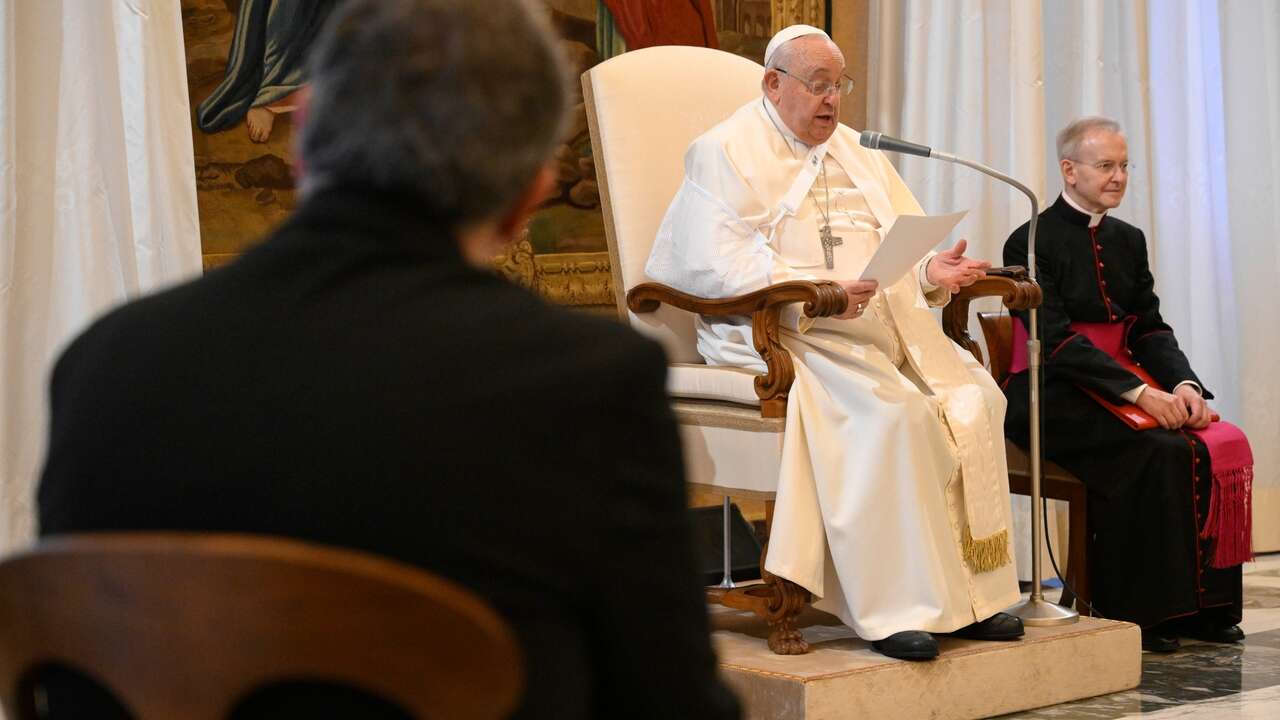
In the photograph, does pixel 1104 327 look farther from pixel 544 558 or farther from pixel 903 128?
pixel 544 558

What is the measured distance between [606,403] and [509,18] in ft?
0.99

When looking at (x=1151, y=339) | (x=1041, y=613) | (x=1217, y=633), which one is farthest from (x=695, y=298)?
(x=1217, y=633)

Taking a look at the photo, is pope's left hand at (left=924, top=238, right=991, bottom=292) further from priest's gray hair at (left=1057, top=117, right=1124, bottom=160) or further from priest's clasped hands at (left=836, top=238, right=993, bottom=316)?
priest's gray hair at (left=1057, top=117, right=1124, bottom=160)

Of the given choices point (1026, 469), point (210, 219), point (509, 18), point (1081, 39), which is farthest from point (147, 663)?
point (1081, 39)

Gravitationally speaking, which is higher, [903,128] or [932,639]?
[903,128]

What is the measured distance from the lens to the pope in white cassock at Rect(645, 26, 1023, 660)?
3.83 metres

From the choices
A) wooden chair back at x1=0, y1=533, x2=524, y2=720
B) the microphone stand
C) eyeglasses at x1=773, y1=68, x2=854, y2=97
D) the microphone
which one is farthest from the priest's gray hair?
wooden chair back at x1=0, y1=533, x2=524, y2=720

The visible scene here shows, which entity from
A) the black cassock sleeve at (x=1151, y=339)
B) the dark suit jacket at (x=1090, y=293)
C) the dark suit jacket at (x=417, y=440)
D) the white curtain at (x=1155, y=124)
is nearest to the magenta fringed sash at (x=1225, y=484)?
the dark suit jacket at (x=1090, y=293)

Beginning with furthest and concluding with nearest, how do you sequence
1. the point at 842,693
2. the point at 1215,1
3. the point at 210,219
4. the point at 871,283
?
1. the point at 1215,1
2. the point at 210,219
3. the point at 871,283
4. the point at 842,693

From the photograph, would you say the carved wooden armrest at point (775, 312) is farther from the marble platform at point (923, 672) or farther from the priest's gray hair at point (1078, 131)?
the priest's gray hair at point (1078, 131)

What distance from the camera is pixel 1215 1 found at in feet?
22.6

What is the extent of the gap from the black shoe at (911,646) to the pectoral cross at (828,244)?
1104mm

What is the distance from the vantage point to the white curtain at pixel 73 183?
3.71m

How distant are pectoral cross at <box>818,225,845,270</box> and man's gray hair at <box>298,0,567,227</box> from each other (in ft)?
10.6
